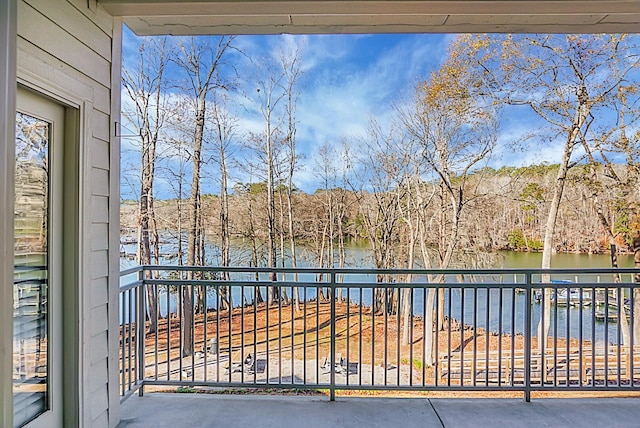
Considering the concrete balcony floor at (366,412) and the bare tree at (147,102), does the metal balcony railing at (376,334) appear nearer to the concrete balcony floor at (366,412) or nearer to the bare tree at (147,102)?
the concrete balcony floor at (366,412)

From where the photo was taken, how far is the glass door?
5.41 feet

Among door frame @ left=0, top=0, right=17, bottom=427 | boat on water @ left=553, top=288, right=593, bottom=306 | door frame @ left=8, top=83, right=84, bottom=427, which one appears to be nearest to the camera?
door frame @ left=0, top=0, right=17, bottom=427

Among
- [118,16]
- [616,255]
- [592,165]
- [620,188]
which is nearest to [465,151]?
[592,165]

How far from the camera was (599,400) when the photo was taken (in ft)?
8.89

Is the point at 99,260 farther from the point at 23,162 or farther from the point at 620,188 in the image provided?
the point at 620,188

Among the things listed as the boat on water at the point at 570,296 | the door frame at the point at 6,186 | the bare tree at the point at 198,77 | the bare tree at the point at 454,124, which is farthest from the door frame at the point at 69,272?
the bare tree at the point at 454,124

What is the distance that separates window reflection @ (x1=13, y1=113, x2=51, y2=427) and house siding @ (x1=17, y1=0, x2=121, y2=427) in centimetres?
15

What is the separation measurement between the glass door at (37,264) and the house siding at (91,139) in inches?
3.8

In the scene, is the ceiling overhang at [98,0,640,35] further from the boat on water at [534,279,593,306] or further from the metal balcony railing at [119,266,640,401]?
the boat on water at [534,279,593,306]

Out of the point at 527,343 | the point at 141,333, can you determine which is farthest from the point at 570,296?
the point at 141,333

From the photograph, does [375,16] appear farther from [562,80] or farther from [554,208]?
[554,208]

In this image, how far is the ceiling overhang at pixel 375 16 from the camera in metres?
2.16

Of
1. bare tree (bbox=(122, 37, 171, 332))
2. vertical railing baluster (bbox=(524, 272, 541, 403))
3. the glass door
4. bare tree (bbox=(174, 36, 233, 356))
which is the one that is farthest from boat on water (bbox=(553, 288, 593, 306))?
bare tree (bbox=(122, 37, 171, 332))

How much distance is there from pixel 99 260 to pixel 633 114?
8.18 meters
